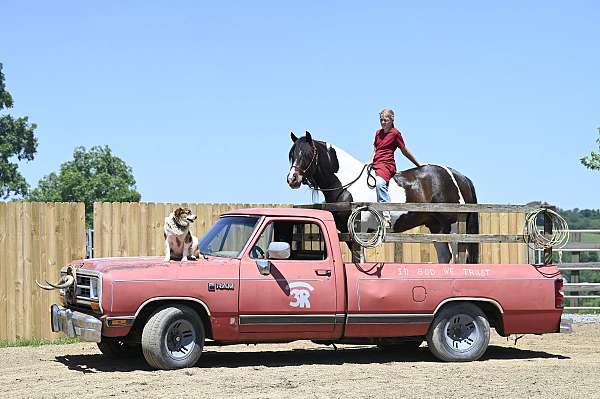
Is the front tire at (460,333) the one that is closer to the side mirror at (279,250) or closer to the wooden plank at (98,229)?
the side mirror at (279,250)

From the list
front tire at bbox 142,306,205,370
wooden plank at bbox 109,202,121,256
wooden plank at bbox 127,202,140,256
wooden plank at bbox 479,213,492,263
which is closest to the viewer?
front tire at bbox 142,306,205,370

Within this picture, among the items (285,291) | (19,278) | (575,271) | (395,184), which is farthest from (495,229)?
(19,278)

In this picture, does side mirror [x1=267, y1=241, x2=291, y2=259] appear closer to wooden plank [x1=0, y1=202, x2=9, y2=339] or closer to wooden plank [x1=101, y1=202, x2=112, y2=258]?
wooden plank [x1=101, y1=202, x2=112, y2=258]

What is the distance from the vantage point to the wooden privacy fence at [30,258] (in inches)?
594

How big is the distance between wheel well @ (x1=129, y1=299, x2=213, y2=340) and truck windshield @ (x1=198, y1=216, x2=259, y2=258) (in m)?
0.75

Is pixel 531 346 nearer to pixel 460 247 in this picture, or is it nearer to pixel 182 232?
pixel 460 247

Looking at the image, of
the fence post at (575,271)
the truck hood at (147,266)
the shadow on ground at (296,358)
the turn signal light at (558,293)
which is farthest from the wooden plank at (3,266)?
the fence post at (575,271)

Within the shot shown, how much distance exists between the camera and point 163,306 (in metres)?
11.1

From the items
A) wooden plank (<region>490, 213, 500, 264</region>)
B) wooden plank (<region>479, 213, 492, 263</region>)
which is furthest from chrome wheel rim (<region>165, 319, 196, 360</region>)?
wooden plank (<region>490, 213, 500, 264</region>)

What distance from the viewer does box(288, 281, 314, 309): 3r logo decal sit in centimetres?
1155

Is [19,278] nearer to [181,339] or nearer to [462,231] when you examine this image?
[181,339]

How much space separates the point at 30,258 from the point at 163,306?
15.8 ft

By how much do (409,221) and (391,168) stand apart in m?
0.79

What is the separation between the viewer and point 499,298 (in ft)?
40.8
